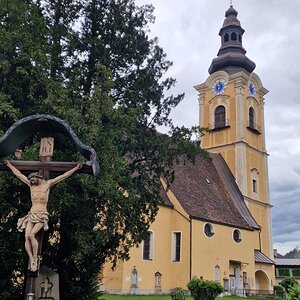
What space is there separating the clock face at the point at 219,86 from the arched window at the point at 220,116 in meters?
1.42

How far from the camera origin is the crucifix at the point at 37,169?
7348mm

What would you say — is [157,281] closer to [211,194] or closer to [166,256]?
[166,256]

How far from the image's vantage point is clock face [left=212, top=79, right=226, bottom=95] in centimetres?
4159

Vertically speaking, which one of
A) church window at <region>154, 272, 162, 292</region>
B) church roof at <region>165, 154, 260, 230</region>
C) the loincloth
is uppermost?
church roof at <region>165, 154, 260, 230</region>

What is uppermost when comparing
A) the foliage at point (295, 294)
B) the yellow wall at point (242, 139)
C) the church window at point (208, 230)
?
the yellow wall at point (242, 139)

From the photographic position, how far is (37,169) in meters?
8.01

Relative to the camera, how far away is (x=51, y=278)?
862 centimetres

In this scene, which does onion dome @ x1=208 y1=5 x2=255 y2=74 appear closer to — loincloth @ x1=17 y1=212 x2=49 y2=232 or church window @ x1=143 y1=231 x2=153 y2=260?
church window @ x1=143 y1=231 x2=153 y2=260

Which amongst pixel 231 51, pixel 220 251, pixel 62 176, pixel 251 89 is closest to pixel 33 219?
pixel 62 176

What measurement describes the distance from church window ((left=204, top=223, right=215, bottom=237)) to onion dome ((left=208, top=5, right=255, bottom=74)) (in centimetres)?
1694

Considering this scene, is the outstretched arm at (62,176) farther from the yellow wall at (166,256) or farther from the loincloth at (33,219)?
the yellow wall at (166,256)

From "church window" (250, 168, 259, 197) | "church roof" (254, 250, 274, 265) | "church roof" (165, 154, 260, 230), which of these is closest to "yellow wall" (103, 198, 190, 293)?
"church roof" (165, 154, 260, 230)

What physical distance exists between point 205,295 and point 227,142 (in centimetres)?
2504

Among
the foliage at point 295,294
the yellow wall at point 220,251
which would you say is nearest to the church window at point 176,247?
the yellow wall at point 220,251
